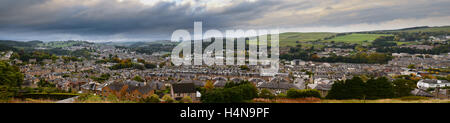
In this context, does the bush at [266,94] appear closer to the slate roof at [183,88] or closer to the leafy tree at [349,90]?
the leafy tree at [349,90]

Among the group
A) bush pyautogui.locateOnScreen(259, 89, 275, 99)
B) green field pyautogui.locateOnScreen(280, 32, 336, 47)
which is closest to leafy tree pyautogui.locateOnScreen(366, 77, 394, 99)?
bush pyautogui.locateOnScreen(259, 89, 275, 99)

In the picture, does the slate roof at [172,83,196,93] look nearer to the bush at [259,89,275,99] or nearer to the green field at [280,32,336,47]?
the bush at [259,89,275,99]

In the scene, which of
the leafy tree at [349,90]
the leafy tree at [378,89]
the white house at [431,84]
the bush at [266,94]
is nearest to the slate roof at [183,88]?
the bush at [266,94]

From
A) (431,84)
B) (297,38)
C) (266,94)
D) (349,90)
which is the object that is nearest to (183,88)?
(266,94)

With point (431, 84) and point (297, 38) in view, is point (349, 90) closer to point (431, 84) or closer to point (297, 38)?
point (431, 84)

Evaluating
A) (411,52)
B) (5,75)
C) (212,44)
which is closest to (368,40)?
(411,52)

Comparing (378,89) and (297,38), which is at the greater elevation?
(297,38)

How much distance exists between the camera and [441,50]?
89625 mm

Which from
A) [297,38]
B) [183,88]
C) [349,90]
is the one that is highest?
[297,38]

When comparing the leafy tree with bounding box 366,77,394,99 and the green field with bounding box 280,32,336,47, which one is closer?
the leafy tree with bounding box 366,77,394,99

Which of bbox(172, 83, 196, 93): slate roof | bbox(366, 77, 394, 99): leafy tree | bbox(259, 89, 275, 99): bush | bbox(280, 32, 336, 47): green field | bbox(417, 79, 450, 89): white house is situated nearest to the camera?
bbox(366, 77, 394, 99): leafy tree

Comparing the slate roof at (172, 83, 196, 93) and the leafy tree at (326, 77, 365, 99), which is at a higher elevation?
the leafy tree at (326, 77, 365, 99)
